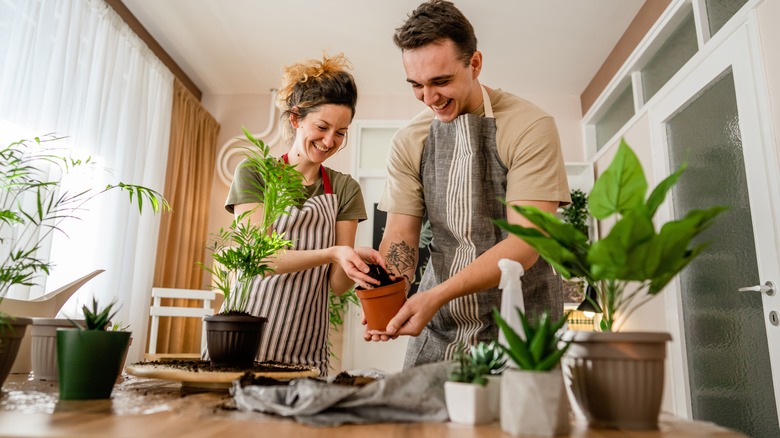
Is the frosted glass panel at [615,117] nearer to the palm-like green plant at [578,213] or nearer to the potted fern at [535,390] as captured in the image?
the palm-like green plant at [578,213]

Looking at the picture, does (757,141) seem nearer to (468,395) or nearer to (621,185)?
(621,185)

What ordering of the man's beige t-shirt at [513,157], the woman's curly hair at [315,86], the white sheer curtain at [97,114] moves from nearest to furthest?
the man's beige t-shirt at [513,157] < the woman's curly hair at [315,86] < the white sheer curtain at [97,114]

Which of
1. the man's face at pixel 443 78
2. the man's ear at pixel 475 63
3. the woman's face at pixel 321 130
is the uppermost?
the man's ear at pixel 475 63

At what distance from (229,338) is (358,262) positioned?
0.34 m

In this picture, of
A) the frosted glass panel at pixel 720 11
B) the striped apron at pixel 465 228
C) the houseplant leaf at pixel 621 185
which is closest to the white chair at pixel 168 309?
the striped apron at pixel 465 228

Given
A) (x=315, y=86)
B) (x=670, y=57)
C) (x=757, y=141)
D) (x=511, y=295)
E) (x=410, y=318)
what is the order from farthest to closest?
(x=670, y=57) → (x=757, y=141) → (x=315, y=86) → (x=410, y=318) → (x=511, y=295)

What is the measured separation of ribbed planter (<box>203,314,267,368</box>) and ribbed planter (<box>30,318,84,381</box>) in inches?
10.9

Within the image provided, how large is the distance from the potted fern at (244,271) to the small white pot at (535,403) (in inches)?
23.2

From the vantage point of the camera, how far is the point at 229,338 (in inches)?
38.7

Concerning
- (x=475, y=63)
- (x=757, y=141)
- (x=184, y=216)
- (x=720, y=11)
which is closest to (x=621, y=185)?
(x=475, y=63)

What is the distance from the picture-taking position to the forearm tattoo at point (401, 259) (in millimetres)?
1471

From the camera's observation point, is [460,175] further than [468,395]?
Yes

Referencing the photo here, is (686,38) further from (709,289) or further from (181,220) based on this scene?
(181,220)

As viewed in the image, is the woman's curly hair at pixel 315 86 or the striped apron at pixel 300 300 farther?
the woman's curly hair at pixel 315 86
